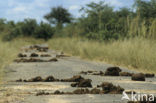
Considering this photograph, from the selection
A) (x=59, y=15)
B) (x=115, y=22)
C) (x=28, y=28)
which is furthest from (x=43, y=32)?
(x=115, y=22)

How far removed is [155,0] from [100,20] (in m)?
3.35

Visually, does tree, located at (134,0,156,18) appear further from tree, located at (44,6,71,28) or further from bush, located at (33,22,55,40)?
tree, located at (44,6,71,28)

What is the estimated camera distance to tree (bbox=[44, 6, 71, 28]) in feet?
190

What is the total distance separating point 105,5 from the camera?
20.6m

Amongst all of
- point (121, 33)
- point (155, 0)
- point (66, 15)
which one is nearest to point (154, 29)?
point (121, 33)

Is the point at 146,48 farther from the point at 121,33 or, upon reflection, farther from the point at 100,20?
the point at 100,20

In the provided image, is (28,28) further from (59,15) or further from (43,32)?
(59,15)

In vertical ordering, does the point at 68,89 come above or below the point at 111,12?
below

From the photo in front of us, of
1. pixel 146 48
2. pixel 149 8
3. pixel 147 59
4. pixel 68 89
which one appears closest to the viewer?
pixel 68 89

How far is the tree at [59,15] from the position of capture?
58062 millimetres

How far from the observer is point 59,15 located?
58.2 m

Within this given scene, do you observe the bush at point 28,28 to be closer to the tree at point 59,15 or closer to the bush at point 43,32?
the bush at point 43,32

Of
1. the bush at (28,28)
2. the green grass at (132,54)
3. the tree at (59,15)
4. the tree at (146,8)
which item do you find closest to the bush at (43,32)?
the bush at (28,28)

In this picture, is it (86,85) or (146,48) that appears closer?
(86,85)
